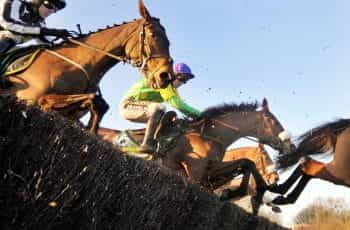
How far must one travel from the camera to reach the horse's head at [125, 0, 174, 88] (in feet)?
20.8

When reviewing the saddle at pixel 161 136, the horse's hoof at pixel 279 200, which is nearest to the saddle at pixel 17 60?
the saddle at pixel 161 136

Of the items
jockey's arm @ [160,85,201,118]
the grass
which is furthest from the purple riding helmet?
the grass

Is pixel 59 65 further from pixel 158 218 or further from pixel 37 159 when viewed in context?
pixel 37 159

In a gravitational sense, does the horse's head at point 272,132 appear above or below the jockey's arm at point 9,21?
below

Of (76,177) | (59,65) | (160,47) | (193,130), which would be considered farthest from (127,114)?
(76,177)

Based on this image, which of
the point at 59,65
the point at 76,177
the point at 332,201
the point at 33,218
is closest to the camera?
the point at 33,218

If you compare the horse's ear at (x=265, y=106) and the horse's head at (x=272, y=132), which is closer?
the horse's head at (x=272, y=132)

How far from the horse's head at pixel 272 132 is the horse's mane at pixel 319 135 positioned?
221 cm

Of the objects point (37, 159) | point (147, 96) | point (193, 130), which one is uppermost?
point (37, 159)

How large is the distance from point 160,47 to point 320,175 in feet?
8.26

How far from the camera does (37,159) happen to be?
2.70 meters

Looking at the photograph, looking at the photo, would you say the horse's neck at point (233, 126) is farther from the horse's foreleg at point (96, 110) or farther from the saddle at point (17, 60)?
the saddle at point (17, 60)

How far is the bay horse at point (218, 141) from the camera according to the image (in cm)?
779

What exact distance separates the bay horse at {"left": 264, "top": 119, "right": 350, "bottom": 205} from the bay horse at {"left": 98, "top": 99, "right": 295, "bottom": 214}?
51cm
